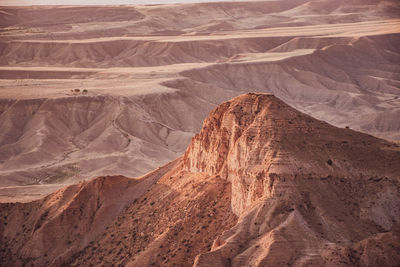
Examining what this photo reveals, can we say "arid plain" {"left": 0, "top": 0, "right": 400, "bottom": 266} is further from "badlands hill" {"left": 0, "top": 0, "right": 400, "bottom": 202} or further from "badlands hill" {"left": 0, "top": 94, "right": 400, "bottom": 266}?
"badlands hill" {"left": 0, "top": 0, "right": 400, "bottom": 202}

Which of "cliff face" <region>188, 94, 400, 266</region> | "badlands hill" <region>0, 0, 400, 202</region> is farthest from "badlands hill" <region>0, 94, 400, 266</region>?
"badlands hill" <region>0, 0, 400, 202</region>

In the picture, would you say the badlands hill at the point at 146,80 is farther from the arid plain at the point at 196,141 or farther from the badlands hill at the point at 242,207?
the badlands hill at the point at 242,207

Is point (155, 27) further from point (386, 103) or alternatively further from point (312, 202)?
point (312, 202)

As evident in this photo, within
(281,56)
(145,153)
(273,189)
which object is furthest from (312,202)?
(281,56)

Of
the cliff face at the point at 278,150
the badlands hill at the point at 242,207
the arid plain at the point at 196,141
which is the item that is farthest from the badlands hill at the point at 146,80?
the cliff face at the point at 278,150

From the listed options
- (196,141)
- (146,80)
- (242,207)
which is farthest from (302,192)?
(146,80)

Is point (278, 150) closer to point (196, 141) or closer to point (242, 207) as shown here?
→ point (242, 207)
